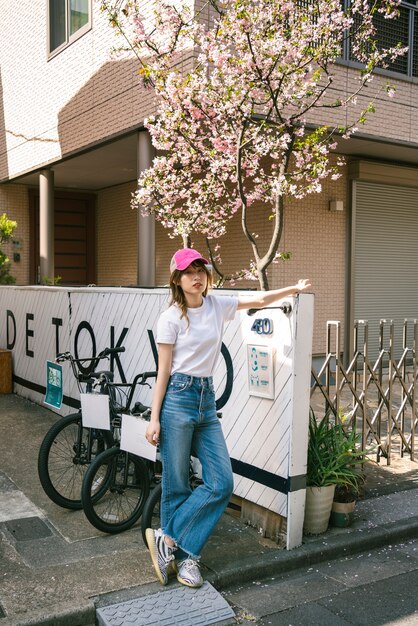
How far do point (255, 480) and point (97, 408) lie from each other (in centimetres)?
128

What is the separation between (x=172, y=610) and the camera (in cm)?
362

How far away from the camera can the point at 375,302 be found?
1277 cm

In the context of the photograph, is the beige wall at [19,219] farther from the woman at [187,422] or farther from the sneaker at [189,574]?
the sneaker at [189,574]

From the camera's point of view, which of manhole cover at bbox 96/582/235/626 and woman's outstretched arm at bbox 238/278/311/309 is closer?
manhole cover at bbox 96/582/235/626

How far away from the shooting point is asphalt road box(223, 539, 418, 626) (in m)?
3.66

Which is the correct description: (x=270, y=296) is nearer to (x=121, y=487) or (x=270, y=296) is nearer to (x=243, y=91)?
(x=121, y=487)

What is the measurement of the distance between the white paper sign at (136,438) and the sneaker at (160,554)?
52 centimetres

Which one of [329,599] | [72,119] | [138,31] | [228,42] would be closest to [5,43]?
[72,119]

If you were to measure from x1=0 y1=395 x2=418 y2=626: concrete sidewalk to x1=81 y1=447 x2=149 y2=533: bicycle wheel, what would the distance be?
0.11 m

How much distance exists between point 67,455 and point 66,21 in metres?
9.47

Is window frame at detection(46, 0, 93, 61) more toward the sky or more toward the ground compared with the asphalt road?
more toward the sky

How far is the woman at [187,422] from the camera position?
3.84m

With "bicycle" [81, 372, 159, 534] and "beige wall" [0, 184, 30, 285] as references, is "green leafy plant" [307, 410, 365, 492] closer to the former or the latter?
"bicycle" [81, 372, 159, 534]

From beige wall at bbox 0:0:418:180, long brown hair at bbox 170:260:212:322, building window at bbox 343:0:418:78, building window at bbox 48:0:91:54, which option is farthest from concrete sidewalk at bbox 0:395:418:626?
building window at bbox 48:0:91:54
